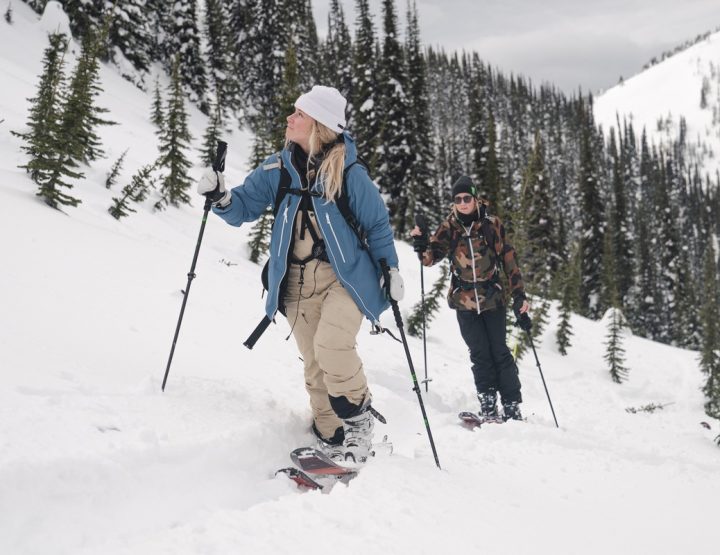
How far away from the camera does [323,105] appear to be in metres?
3.50

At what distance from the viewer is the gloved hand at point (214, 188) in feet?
11.7

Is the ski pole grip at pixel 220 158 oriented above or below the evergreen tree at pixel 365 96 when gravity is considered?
below

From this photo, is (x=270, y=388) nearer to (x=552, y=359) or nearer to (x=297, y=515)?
(x=297, y=515)

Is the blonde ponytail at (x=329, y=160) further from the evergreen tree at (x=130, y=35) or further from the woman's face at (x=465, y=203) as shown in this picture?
the evergreen tree at (x=130, y=35)

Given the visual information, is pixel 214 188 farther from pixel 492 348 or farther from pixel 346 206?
pixel 492 348

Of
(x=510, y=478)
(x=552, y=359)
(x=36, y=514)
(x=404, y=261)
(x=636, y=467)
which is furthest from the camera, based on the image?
(x=404, y=261)

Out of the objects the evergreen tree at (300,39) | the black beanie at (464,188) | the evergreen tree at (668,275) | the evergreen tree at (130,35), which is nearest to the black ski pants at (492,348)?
the black beanie at (464,188)

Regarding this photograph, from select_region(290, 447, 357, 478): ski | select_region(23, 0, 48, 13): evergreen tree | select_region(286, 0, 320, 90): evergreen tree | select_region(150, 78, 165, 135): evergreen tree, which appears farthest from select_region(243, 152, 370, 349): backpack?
select_region(286, 0, 320, 90): evergreen tree

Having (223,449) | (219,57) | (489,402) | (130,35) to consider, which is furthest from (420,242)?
(219,57)

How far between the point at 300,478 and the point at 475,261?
3.31 metres

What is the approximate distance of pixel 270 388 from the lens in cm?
483

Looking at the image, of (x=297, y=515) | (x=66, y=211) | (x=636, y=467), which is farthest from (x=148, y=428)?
(x=66, y=211)

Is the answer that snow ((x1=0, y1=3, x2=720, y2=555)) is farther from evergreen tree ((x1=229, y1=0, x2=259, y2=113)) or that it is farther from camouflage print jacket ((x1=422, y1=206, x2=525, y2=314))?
evergreen tree ((x1=229, y1=0, x2=259, y2=113))

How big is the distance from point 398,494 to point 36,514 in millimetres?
1894
